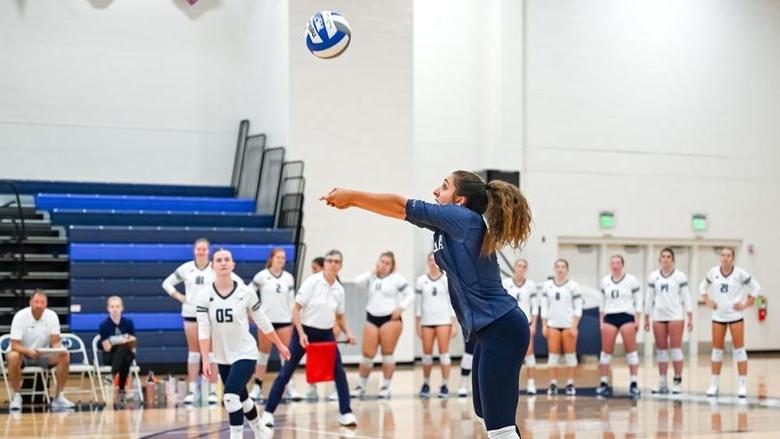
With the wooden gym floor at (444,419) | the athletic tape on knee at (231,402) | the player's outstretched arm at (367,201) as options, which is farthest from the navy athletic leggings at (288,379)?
the player's outstretched arm at (367,201)

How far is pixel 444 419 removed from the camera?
43.6ft

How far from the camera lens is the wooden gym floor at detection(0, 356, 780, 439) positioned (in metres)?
11.9

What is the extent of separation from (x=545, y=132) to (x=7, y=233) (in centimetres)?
1172

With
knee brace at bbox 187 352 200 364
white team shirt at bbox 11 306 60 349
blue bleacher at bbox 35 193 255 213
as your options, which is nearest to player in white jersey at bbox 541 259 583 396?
knee brace at bbox 187 352 200 364

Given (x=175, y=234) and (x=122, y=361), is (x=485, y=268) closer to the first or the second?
(x=122, y=361)

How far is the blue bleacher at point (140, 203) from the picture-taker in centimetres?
2016

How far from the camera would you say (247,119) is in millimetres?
22578

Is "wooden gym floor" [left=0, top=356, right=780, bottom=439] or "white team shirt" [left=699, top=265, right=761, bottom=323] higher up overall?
"white team shirt" [left=699, top=265, right=761, bottom=323]

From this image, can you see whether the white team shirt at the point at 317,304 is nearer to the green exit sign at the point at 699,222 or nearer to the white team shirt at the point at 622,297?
the white team shirt at the point at 622,297

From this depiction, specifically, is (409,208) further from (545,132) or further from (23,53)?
(545,132)

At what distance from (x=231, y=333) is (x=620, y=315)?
7.96 metres

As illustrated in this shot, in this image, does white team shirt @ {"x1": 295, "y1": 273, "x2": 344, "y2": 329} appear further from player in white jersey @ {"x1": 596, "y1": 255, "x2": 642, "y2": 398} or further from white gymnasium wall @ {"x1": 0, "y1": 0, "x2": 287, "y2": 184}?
white gymnasium wall @ {"x1": 0, "y1": 0, "x2": 287, "y2": 184}

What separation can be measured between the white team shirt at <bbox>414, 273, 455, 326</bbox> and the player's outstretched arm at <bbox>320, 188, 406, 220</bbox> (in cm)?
1037

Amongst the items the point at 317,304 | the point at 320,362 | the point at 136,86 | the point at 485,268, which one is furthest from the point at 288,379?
the point at 136,86
